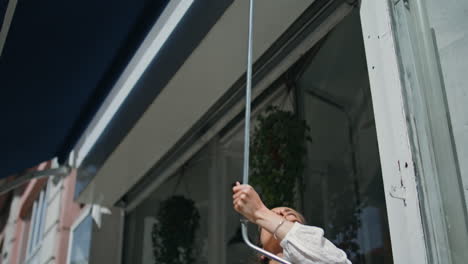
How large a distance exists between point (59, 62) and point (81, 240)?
96.7 inches

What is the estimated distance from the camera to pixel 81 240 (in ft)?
16.6

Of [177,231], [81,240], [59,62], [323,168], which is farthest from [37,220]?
[323,168]

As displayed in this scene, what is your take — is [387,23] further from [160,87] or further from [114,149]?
[114,149]

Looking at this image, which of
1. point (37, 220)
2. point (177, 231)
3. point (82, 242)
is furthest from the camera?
point (37, 220)

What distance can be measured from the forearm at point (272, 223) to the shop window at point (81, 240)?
141 inches

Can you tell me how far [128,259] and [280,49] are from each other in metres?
2.69

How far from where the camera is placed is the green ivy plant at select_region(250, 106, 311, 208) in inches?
101

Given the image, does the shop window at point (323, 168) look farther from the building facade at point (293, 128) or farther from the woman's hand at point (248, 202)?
the woman's hand at point (248, 202)

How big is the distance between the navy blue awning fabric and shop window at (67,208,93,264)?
112 cm

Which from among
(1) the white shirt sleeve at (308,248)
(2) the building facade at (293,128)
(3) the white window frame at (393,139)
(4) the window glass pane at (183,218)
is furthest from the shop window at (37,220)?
(1) the white shirt sleeve at (308,248)

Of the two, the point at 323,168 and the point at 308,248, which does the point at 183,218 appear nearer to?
the point at 323,168

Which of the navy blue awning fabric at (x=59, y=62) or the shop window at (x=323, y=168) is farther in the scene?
the navy blue awning fabric at (x=59, y=62)

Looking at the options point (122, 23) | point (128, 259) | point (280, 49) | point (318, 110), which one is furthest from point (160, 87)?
point (128, 259)

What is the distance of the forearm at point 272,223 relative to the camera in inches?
53.0
